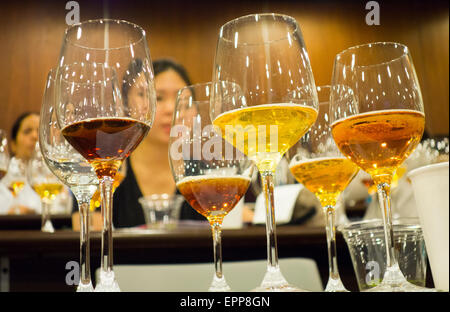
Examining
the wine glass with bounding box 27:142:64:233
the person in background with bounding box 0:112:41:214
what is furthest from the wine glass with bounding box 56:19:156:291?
the person in background with bounding box 0:112:41:214

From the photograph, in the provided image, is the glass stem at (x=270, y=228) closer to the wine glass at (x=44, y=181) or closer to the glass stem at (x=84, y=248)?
the glass stem at (x=84, y=248)

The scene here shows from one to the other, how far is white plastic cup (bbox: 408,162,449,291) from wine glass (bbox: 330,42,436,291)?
0.05 meters

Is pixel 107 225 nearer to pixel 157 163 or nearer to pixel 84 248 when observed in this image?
pixel 84 248

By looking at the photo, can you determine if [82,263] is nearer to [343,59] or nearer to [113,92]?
[113,92]

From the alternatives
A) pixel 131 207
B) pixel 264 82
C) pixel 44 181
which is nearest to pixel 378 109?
pixel 264 82

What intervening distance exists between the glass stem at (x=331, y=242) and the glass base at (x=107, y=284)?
0.91 feet

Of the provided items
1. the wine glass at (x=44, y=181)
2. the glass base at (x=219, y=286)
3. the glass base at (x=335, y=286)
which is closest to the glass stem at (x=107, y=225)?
the glass base at (x=219, y=286)

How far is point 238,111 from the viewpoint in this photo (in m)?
0.57

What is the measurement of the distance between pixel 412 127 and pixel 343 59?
0.12 metres

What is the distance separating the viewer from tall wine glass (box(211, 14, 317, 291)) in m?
0.57

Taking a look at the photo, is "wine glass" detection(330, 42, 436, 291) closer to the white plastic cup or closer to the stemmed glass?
the white plastic cup

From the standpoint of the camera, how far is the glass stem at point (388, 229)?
49cm
